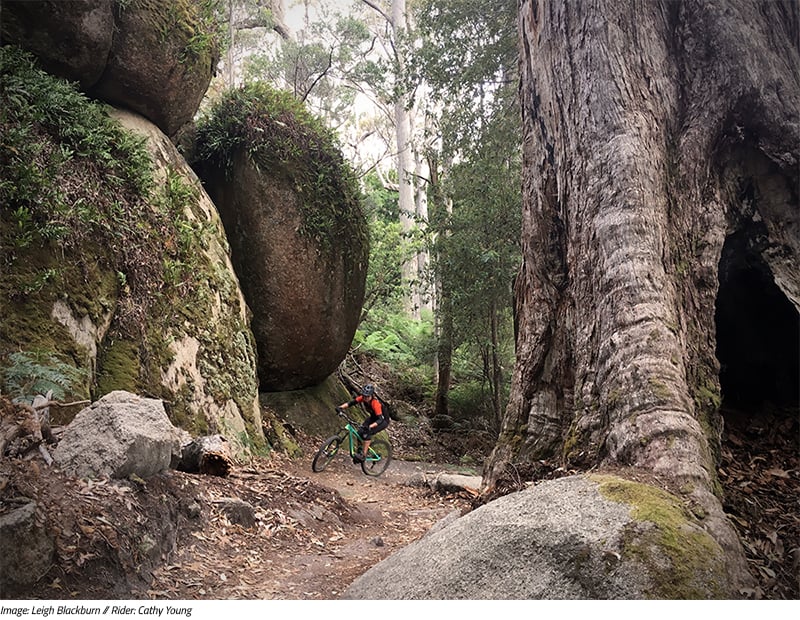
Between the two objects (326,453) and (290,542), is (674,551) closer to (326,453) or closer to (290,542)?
(290,542)

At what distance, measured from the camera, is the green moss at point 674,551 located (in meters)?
2.19

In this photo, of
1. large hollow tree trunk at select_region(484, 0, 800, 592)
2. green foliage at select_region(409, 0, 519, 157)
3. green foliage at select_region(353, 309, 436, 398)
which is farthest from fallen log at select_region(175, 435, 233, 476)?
green foliage at select_region(353, 309, 436, 398)

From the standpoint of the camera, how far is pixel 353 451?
26.0ft

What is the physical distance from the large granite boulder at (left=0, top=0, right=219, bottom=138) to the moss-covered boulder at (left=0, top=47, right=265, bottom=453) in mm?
362

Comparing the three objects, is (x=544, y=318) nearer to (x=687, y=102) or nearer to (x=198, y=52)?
(x=687, y=102)

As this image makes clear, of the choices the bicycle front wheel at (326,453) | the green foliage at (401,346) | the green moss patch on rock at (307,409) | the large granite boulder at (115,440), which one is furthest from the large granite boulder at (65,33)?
the green foliage at (401,346)

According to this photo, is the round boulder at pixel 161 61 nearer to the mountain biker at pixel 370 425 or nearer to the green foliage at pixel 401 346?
the mountain biker at pixel 370 425

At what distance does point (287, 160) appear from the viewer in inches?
349

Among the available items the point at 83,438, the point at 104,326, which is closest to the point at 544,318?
the point at 83,438

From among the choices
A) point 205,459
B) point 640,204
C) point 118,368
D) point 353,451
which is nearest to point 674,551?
point 640,204

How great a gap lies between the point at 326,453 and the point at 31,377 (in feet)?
15.3
